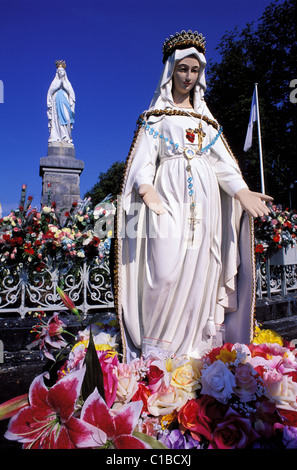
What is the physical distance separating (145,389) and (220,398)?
1.28 ft

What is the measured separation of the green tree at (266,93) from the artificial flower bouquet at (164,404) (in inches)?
604

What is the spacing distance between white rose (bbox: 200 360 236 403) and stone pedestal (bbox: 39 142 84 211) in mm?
7802

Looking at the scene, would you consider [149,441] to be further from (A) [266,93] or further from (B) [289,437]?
(A) [266,93]

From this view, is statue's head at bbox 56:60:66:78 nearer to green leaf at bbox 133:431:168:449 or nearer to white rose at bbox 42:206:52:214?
white rose at bbox 42:206:52:214

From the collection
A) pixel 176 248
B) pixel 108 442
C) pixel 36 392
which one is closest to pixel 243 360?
pixel 176 248

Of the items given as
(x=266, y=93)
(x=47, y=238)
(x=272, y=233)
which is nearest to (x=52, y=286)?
(x=47, y=238)

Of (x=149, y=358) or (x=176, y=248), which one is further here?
(x=176, y=248)

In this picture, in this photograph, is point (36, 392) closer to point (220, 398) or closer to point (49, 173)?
point (220, 398)

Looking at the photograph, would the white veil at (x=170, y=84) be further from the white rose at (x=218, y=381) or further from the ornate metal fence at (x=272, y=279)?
the ornate metal fence at (x=272, y=279)

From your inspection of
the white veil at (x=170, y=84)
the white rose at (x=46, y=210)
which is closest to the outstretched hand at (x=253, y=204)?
the white veil at (x=170, y=84)

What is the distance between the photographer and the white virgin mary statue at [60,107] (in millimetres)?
9805

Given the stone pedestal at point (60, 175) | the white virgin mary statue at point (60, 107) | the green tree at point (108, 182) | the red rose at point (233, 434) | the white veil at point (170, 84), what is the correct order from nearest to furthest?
the red rose at point (233, 434) → the white veil at point (170, 84) → the stone pedestal at point (60, 175) → the white virgin mary statue at point (60, 107) → the green tree at point (108, 182)

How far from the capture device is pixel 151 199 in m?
2.15

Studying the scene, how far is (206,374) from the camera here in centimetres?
172
